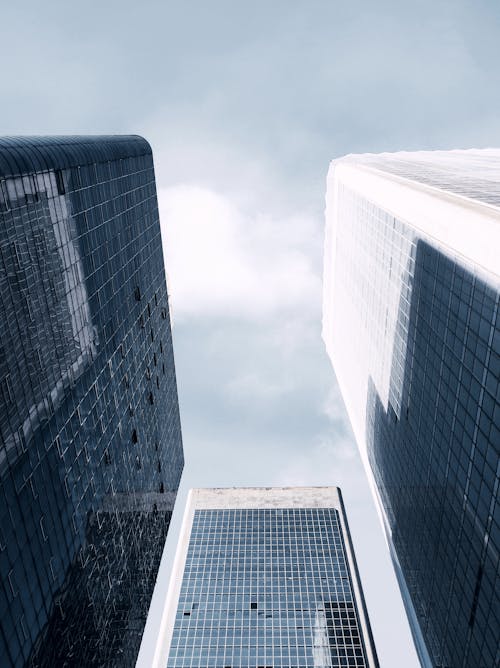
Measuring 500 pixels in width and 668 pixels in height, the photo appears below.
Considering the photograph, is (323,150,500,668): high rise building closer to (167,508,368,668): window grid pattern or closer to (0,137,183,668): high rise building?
(0,137,183,668): high rise building

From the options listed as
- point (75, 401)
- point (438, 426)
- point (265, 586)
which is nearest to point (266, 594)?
point (265, 586)

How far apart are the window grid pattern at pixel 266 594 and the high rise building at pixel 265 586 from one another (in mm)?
228

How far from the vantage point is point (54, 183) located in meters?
45.4

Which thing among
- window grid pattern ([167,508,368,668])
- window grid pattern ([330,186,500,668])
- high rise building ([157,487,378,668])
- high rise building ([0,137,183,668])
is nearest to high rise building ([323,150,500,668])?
window grid pattern ([330,186,500,668])

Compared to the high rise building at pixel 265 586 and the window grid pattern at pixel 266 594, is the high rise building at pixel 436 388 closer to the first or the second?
the high rise building at pixel 265 586

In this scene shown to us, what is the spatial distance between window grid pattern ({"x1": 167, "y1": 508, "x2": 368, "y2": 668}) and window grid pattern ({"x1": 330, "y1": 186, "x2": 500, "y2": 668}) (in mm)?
45951

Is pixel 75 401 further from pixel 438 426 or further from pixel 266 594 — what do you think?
pixel 266 594

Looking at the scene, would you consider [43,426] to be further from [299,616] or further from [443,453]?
[299,616]

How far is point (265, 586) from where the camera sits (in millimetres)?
130250

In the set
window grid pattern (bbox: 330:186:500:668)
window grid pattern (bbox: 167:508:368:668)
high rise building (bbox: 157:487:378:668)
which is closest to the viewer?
window grid pattern (bbox: 330:186:500:668)

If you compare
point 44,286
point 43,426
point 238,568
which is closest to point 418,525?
point 43,426

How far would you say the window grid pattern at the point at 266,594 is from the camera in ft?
371

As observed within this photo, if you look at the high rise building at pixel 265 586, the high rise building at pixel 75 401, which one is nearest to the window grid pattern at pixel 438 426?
the high rise building at pixel 75 401

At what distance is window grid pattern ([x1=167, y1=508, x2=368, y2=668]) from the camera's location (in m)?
113
